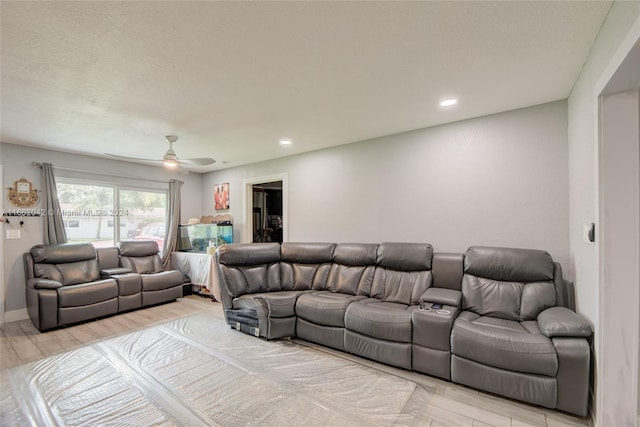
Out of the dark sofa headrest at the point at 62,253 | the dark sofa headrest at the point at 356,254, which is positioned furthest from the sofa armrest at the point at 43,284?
the dark sofa headrest at the point at 356,254

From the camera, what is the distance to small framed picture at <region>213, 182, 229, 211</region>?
5.89 m

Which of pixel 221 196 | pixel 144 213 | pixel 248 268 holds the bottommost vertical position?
pixel 248 268

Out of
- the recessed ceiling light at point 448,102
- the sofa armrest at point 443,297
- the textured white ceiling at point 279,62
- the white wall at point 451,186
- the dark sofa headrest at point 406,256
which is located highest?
the textured white ceiling at point 279,62

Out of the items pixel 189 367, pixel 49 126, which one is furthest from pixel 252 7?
pixel 49 126

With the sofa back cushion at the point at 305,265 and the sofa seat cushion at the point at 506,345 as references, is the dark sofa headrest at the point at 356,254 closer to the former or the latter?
the sofa back cushion at the point at 305,265

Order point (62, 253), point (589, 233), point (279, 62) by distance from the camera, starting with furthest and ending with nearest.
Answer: point (62, 253) < point (279, 62) < point (589, 233)

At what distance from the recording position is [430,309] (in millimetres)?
2551

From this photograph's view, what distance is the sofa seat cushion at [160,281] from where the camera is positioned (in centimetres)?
448

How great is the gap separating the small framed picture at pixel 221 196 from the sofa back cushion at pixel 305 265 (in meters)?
2.41

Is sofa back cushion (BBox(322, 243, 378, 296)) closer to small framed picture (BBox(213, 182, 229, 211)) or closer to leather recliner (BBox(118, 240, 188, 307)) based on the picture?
leather recliner (BBox(118, 240, 188, 307))

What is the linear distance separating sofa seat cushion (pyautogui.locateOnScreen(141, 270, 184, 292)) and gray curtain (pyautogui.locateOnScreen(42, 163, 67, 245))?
139 centimetres

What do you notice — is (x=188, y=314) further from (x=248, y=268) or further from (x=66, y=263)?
(x=66, y=263)

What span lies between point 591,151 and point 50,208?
253 inches

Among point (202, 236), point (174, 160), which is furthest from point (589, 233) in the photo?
point (202, 236)
